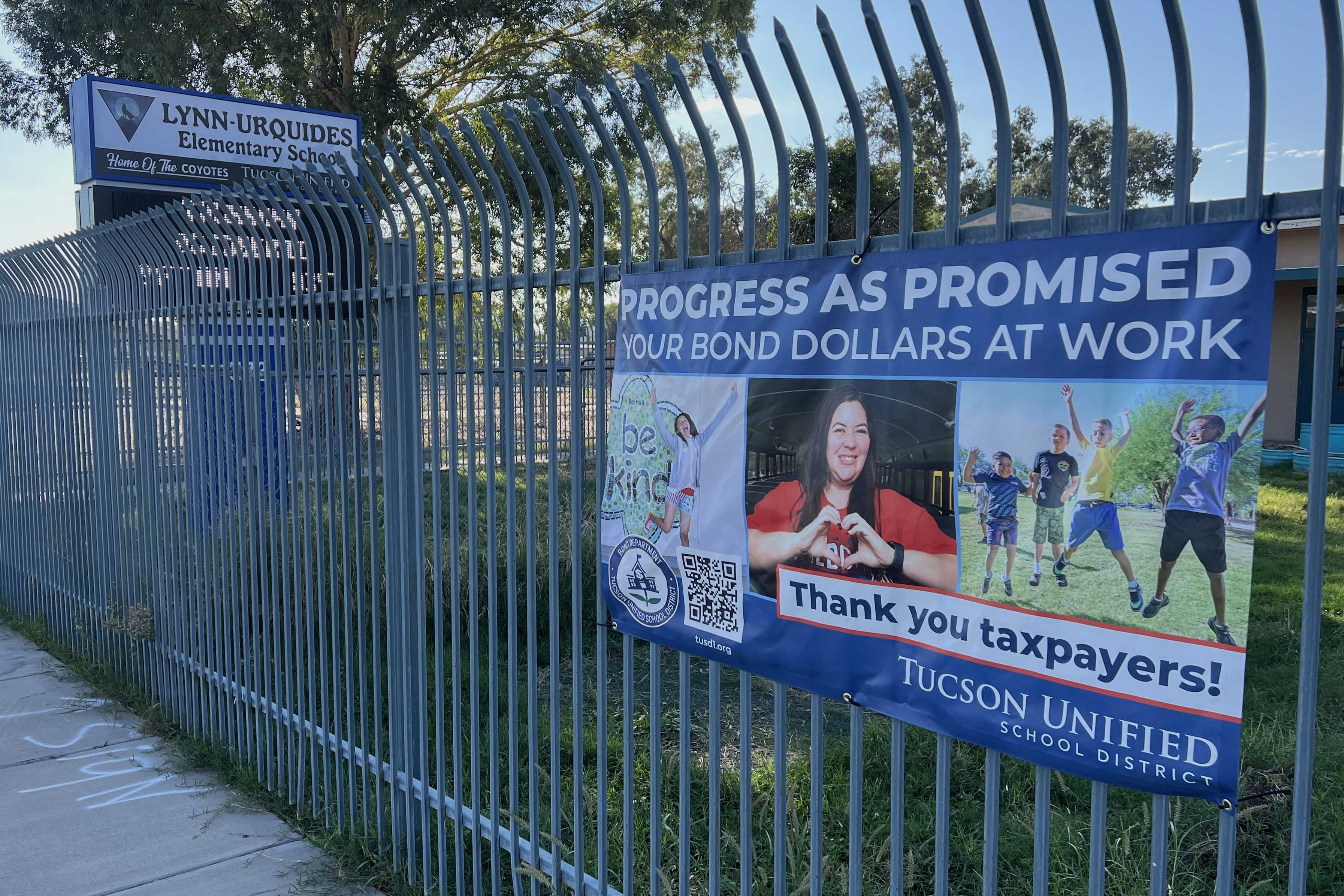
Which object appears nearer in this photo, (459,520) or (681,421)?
(681,421)

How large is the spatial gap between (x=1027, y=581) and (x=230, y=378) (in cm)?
409

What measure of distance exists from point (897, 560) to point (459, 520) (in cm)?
272

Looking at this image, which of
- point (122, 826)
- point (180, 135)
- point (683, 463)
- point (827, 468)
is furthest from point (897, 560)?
point (180, 135)

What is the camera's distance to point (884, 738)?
4781 millimetres

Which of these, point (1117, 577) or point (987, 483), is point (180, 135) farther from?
point (1117, 577)

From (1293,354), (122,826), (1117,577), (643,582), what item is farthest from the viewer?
(1293,354)

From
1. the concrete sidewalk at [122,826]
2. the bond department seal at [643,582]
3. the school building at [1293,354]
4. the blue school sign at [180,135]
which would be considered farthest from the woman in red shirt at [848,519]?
the school building at [1293,354]

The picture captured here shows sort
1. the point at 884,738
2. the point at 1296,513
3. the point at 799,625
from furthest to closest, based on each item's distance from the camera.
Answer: the point at 1296,513 → the point at 884,738 → the point at 799,625

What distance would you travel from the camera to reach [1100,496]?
6.30ft

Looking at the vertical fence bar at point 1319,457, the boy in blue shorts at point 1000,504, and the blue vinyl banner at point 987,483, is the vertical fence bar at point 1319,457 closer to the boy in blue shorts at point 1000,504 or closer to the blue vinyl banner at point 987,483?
the blue vinyl banner at point 987,483

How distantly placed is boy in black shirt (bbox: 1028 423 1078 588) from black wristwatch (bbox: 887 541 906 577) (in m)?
0.31

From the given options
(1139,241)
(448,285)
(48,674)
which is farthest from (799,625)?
(48,674)

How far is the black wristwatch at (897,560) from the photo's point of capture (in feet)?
7.40

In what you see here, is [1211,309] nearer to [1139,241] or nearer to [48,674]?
[1139,241]
